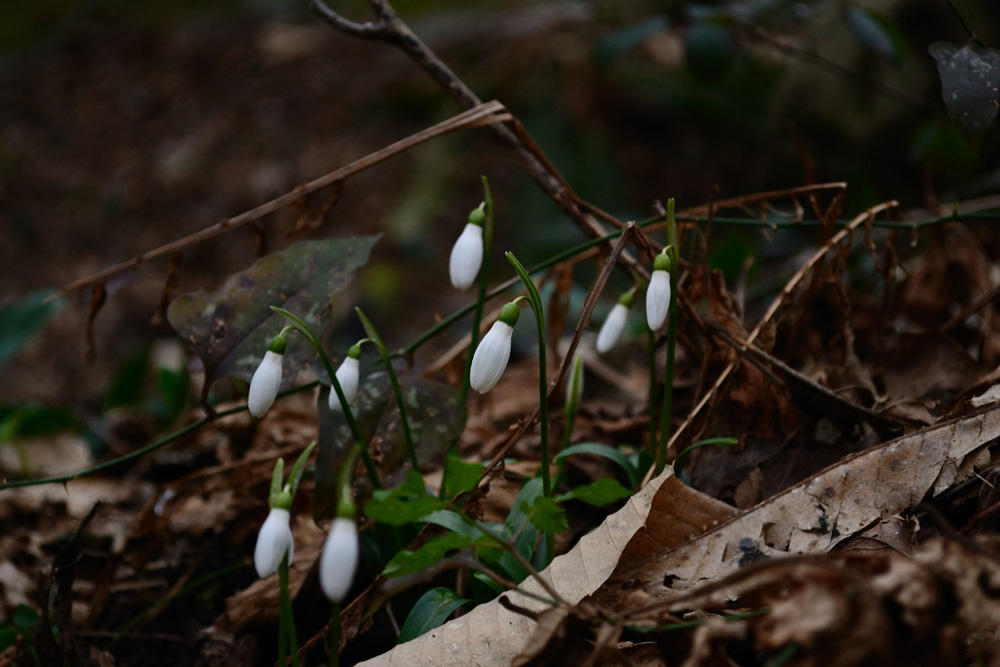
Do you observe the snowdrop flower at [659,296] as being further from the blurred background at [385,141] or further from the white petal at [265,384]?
the blurred background at [385,141]

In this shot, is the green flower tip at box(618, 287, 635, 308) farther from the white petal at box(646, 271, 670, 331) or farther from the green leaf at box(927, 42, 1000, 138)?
the green leaf at box(927, 42, 1000, 138)

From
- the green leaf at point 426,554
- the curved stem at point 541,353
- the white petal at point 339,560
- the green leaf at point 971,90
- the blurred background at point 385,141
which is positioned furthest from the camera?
the blurred background at point 385,141

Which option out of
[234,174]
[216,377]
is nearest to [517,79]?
[234,174]

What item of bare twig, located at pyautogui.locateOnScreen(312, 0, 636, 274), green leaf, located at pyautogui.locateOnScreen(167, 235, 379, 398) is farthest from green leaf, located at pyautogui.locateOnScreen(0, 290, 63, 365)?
bare twig, located at pyautogui.locateOnScreen(312, 0, 636, 274)

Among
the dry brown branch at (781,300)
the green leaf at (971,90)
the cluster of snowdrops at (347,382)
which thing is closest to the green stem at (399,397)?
the cluster of snowdrops at (347,382)

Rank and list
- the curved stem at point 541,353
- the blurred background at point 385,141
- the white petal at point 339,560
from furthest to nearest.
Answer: the blurred background at point 385,141 → the curved stem at point 541,353 → the white petal at point 339,560

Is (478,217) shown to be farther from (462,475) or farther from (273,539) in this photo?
(273,539)

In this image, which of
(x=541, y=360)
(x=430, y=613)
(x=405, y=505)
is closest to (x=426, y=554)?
(x=405, y=505)

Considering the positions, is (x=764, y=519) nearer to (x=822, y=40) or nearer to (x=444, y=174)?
(x=822, y=40)
